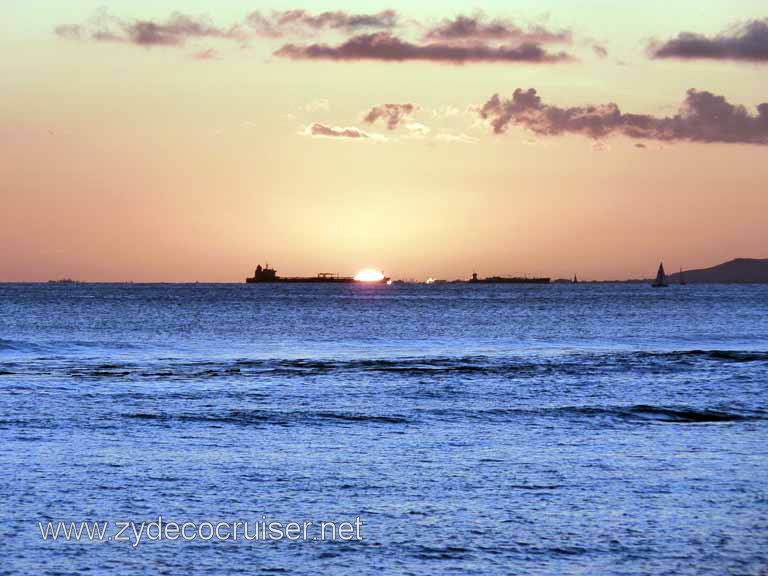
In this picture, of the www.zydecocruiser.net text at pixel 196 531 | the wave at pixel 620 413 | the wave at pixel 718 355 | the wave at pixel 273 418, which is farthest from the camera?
the wave at pixel 718 355

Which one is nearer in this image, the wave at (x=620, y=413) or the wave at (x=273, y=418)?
the wave at (x=273, y=418)

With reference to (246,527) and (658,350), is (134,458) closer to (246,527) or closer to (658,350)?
(246,527)

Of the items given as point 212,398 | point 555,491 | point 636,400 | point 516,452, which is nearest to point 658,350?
point 636,400

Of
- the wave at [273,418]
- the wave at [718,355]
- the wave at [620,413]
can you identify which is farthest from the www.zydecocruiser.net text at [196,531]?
the wave at [718,355]

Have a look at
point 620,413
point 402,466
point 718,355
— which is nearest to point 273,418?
point 402,466

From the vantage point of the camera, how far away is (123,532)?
16.2 m

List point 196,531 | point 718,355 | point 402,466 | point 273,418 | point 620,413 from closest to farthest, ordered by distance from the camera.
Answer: point 196,531 < point 402,466 < point 273,418 < point 620,413 < point 718,355

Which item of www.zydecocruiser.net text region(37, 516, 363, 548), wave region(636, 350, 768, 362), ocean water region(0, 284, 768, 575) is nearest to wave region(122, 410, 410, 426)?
ocean water region(0, 284, 768, 575)

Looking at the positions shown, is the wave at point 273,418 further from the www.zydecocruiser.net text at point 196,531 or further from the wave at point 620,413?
the www.zydecocruiser.net text at point 196,531

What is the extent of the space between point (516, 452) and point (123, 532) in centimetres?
1017

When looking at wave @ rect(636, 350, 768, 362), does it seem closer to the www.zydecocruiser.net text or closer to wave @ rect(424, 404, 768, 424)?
wave @ rect(424, 404, 768, 424)

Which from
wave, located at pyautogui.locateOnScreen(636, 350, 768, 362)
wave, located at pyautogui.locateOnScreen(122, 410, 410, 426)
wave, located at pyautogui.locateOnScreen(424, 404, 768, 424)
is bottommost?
wave, located at pyautogui.locateOnScreen(636, 350, 768, 362)

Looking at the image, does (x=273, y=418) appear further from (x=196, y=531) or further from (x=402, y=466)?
(x=196, y=531)

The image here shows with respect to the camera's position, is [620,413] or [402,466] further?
[620,413]
